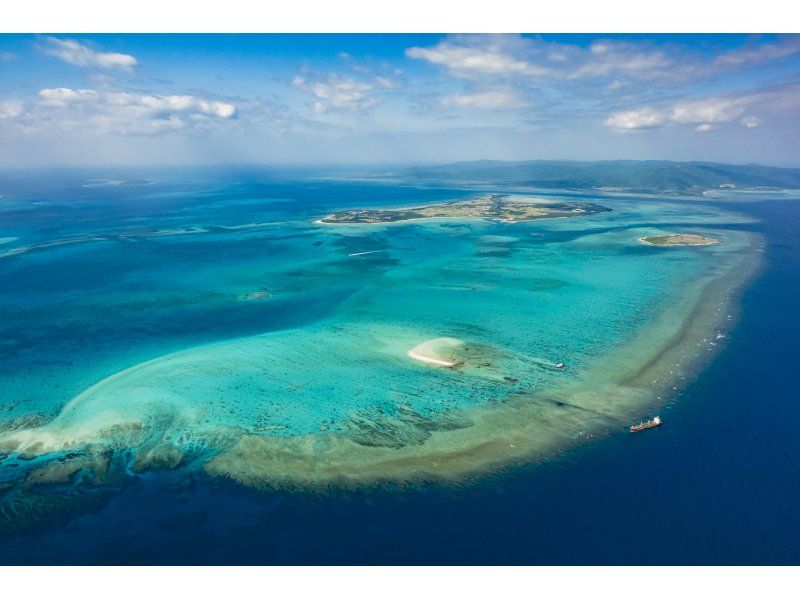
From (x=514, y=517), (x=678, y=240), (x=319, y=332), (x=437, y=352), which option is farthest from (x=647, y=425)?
(x=678, y=240)

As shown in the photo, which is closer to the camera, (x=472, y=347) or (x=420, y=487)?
(x=420, y=487)

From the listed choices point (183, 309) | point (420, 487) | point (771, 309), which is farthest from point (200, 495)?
point (771, 309)

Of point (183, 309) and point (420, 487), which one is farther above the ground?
point (183, 309)

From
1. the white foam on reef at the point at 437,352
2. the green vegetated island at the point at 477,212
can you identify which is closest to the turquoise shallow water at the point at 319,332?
the white foam on reef at the point at 437,352

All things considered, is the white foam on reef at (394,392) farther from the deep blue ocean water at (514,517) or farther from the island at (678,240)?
the island at (678,240)

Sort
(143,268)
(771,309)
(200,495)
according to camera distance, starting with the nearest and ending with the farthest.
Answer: (200,495) < (771,309) < (143,268)

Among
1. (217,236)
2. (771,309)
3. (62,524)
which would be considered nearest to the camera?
(62,524)

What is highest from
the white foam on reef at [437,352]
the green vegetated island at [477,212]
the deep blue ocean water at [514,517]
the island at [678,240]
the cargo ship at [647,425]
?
the green vegetated island at [477,212]

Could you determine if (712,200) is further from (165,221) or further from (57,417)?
(57,417)
